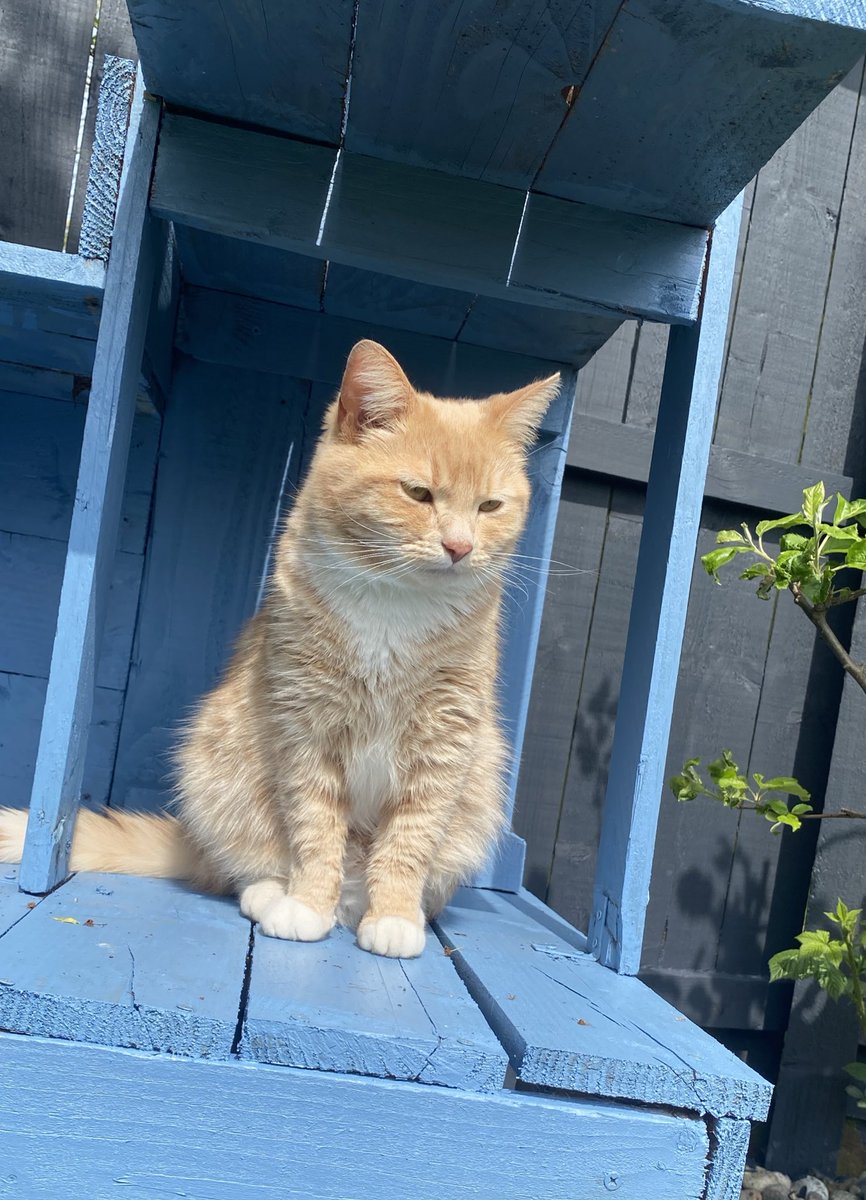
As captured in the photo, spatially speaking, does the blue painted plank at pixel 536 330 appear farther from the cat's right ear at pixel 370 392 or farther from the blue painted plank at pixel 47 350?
the blue painted plank at pixel 47 350

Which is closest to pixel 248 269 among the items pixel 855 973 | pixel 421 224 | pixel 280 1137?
pixel 421 224

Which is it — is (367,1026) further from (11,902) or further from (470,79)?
(470,79)

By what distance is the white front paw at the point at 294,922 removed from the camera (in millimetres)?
1284

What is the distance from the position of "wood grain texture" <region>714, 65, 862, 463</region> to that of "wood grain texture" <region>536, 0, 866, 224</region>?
4.36ft

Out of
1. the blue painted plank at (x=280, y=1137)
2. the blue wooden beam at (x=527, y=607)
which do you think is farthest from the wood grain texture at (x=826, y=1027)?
the blue painted plank at (x=280, y=1137)

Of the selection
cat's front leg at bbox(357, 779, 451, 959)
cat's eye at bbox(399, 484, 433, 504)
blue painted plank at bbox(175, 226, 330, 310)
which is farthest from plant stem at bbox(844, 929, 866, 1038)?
blue painted plank at bbox(175, 226, 330, 310)

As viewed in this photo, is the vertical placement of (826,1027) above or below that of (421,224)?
below

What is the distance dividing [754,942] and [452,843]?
1493 mm

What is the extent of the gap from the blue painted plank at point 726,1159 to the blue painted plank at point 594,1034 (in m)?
0.02

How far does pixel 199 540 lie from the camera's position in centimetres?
201

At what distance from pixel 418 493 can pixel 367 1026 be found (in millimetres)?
848

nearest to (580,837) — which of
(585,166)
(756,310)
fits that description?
(756,310)

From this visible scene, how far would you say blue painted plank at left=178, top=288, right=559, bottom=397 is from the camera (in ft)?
6.41

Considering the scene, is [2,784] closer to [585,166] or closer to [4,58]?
[4,58]
